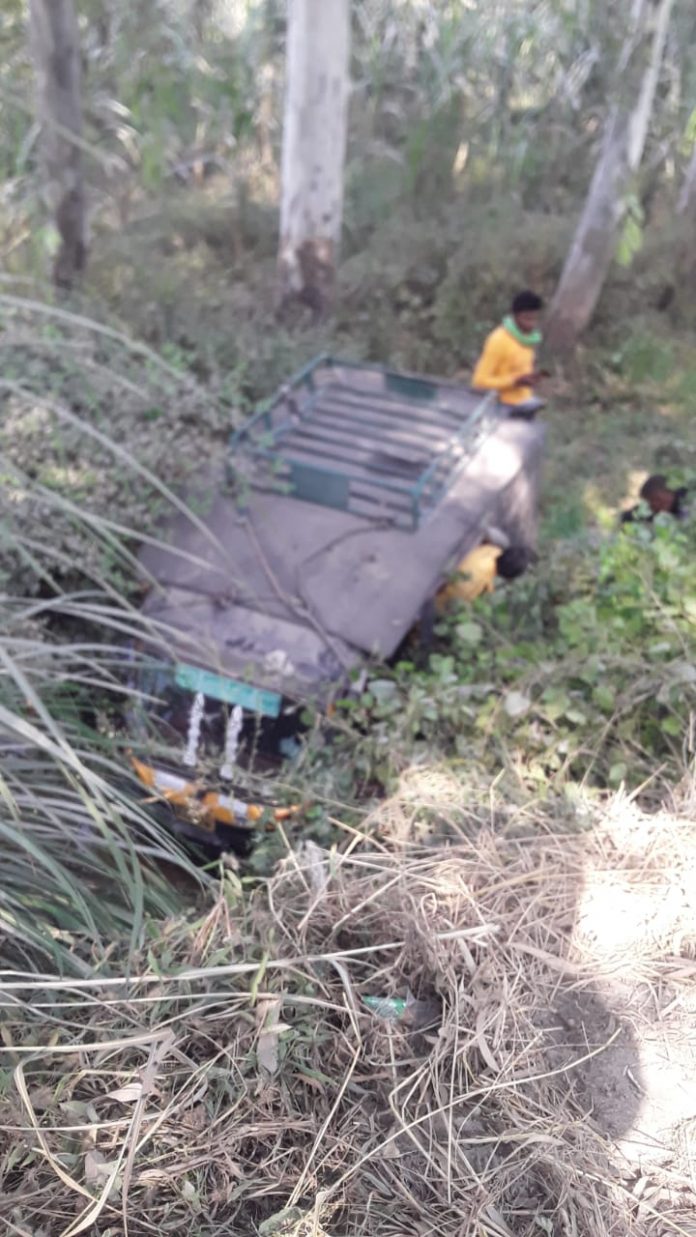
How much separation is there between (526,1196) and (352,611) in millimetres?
2593

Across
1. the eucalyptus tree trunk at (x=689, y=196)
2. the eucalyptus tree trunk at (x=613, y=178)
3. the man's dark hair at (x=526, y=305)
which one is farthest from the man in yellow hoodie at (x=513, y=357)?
the eucalyptus tree trunk at (x=689, y=196)

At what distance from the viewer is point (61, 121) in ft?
21.3

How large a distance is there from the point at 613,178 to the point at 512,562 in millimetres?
4859

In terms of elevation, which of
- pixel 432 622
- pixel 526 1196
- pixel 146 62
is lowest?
pixel 432 622

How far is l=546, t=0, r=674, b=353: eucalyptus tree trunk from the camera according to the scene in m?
6.93

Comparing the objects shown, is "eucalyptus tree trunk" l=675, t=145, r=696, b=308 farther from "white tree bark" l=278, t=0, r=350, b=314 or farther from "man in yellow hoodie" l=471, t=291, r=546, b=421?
"man in yellow hoodie" l=471, t=291, r=546, b=421

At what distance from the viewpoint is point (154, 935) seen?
205 centimetres

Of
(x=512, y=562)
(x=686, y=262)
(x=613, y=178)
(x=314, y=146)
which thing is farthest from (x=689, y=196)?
(x=512, y=562)

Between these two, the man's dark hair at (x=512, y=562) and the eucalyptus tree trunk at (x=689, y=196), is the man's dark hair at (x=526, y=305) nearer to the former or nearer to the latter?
the man's dark hair at (x=512, y=562)

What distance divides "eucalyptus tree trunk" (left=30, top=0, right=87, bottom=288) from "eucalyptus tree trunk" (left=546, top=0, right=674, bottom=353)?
4.10 metres

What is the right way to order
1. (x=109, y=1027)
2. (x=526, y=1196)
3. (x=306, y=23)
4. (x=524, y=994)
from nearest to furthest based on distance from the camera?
(x=526, y=1196), (x=109, y=1027), (x=524, y=994), (x=306, y=23)

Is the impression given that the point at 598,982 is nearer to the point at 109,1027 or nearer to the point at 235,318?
the point at 109,1027

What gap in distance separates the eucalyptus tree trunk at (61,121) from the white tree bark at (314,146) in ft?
5.04

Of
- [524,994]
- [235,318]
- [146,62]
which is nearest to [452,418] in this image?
[235,318]
